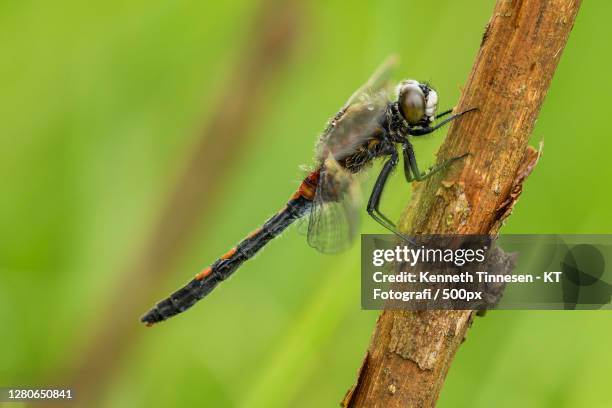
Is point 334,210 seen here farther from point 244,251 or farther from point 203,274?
point 203,274

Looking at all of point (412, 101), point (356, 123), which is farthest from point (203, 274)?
point (412, 101)

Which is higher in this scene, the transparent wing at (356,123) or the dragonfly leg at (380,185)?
the transparent wing at (356,123)

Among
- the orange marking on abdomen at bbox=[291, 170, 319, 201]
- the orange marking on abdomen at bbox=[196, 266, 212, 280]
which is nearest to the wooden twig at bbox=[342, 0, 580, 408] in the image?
the orange marking on abdomen at bbox=[291, 170, 319, 201]

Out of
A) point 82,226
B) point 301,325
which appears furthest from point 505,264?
point 82,226

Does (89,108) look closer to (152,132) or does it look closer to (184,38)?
(152,132)

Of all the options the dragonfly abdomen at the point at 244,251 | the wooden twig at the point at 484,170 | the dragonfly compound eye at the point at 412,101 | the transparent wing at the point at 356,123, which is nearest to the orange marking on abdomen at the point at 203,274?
the dragonfly abdomen at the point at 244,251

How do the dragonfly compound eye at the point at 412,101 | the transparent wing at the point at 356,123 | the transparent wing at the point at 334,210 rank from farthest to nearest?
the transparent wing at the point at 356,123 < the dragonfly compound eye at the point at 412,101 < the transparent wing at the point at 334,210

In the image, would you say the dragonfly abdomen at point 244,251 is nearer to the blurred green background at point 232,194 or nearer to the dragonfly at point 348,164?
the dragonfly at point 348,164
